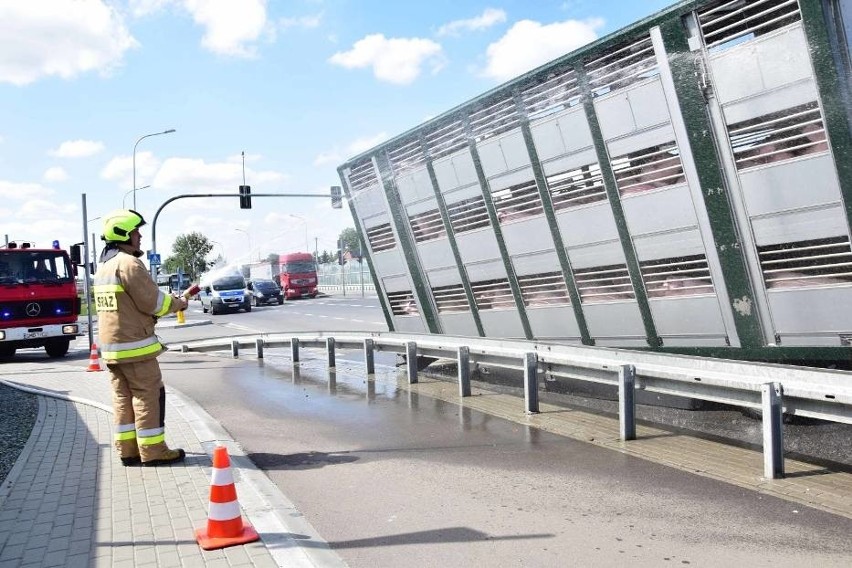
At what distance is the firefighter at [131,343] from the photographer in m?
5.87

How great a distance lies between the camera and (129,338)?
589cm

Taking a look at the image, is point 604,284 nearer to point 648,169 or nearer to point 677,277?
point 677,277

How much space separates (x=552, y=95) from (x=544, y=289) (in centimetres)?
231

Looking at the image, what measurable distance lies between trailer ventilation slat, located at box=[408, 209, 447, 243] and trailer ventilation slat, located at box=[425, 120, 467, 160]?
2.81 feet

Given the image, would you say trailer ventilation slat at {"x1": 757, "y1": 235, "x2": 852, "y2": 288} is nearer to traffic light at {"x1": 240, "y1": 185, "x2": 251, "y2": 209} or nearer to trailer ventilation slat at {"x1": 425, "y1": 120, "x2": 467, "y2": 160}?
trailer ventilation slat at {"x1": 425, "y1": 120, "x2": 467, "y2": 160}

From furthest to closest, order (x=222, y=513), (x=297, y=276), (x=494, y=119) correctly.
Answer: (x=297, y=276), (x=494, y=119), (x=222, y=513)

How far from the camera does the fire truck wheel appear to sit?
1884cm

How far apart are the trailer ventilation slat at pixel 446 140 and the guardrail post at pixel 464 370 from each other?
2.59 metres

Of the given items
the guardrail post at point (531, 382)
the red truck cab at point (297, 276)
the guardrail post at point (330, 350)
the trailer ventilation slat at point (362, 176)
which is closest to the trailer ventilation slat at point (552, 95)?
the guardrail post at point (531, 382)

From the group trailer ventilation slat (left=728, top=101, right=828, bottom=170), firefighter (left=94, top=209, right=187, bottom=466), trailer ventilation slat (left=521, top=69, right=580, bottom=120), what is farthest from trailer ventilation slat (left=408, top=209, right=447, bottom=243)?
firefighter (left=94, top=209, right=187, bottom=466)

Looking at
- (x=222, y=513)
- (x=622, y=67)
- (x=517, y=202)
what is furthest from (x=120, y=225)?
(x=622, y=67)

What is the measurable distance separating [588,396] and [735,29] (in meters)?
4.52

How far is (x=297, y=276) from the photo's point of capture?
5084cm

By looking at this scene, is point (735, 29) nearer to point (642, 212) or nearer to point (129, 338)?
point (642, 212)
